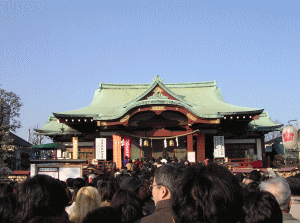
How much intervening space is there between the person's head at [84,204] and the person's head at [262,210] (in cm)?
179

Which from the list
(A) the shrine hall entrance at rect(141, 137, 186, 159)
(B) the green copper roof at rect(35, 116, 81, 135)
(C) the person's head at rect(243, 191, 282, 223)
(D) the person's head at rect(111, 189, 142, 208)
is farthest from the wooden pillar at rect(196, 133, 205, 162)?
(C) the person's head at rect(243, 191, 282, 223)

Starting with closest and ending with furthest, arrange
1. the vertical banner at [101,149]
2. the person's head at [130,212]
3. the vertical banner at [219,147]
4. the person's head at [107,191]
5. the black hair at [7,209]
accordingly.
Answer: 1. the black hair at [7,209]
2. the person's head at [130,212]
3. the person's head at [107,191]
4. the vertical banner at [101,149]
5. the vertical banner at [219,147]

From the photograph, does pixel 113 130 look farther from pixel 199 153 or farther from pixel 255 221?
pixel 255 221

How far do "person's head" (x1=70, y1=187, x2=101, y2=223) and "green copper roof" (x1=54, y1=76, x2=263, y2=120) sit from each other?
14.6 m

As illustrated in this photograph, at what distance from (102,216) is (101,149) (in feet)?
59.0

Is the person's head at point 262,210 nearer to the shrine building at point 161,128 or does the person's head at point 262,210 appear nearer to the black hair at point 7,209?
the black hair at point 7,209

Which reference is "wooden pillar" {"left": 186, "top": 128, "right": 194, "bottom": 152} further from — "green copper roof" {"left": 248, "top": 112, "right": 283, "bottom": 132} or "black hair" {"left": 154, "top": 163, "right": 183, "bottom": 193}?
"black hair" {"left": 154, "top": 163, "right": 183, "bottom": 193}

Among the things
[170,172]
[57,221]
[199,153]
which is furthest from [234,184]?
[199,153]

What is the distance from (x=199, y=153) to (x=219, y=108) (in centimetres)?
340

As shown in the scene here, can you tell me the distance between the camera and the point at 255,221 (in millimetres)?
2623

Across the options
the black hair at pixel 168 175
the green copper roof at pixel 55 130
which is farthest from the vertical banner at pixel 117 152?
the black hair at pixel 168 175

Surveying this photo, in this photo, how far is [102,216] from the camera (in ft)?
7.75

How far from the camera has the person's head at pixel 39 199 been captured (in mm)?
2645

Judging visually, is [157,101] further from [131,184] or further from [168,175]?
[168,175]
